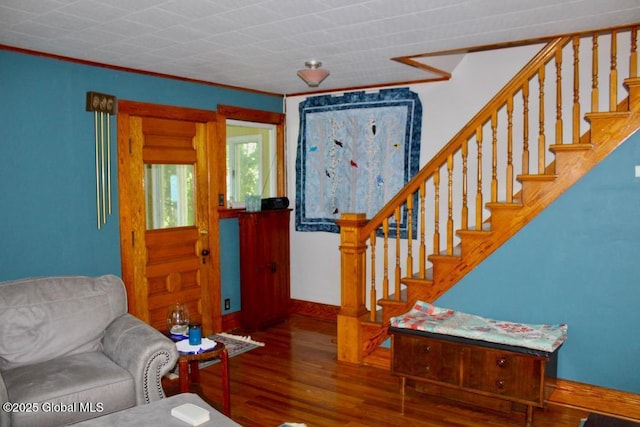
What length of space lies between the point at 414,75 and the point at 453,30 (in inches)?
55.2

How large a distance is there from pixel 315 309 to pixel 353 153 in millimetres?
1752

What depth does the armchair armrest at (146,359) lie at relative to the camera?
2896 millimetres

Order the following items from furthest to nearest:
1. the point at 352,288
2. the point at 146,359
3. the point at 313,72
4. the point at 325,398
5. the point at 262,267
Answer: the point at 262,267 < the point at 352,288 < the point at 313,72 < the point at 325,398 < the point at 146,359

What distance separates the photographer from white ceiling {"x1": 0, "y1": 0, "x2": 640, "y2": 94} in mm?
2795

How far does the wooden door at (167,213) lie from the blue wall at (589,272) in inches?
106

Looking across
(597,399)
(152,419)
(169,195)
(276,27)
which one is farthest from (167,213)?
(597,399)

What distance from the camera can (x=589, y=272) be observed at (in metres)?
3.38

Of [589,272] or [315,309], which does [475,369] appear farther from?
[315,309]

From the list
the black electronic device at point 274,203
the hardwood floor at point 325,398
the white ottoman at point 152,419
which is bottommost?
the hardwood floor at point 325,398

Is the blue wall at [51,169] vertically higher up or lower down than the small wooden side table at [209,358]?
higher up

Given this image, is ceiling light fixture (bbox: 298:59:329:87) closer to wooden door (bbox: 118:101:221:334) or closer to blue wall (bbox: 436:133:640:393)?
wooden door (bbox: 118:101:221:334)

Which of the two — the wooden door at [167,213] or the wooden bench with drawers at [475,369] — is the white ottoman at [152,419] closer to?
the wooden bench with drawers at [475,369]

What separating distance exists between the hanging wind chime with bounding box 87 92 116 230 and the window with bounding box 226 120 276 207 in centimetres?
139

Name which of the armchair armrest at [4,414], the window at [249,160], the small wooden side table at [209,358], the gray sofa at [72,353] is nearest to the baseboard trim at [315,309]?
the window at [249,160]
